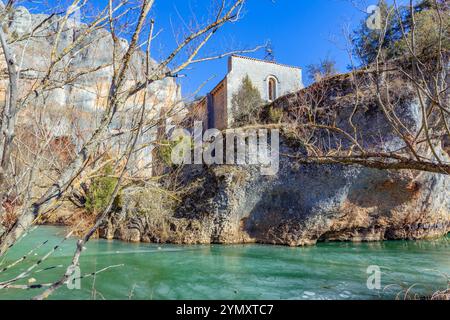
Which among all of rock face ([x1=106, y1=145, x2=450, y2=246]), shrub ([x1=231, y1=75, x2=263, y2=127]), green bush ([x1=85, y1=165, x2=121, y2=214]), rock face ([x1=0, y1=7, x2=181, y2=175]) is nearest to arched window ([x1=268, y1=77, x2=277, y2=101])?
shrub ([x1=231, y1=75, x2=263, y2=127])

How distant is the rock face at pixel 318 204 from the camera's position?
1105 centimetres

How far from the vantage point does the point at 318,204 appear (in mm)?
11133

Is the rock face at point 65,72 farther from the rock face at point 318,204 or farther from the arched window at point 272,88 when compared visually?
the arched window at point 272,88

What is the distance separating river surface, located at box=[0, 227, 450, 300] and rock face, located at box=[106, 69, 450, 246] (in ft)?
2.34

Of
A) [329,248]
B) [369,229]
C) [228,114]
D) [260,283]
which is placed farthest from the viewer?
[228,114]

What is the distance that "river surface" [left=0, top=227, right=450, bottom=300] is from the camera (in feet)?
17.7

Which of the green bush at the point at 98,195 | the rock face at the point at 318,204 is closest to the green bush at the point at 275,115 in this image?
the rock face at the point at 318,204

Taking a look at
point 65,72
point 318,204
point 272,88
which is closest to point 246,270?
point 318,204

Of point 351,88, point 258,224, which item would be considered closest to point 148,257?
point 258,224

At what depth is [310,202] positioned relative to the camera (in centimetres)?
1121

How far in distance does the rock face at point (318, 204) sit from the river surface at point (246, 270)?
71cm

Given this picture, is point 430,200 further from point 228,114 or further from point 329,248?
point 228,114

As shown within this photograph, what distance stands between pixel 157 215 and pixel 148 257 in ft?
10.7
